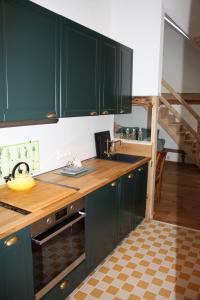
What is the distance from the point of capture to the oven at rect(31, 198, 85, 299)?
5.31 feet

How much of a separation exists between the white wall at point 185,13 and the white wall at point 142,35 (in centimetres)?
28

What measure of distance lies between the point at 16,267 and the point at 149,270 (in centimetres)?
145

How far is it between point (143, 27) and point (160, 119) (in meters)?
3.52

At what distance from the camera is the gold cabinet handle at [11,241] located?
137cm

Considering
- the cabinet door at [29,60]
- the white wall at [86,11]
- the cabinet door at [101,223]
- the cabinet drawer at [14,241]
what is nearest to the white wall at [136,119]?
the white wall at [86,11]

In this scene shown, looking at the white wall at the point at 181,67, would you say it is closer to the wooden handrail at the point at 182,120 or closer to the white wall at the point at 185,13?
the wooden handrail at the point at 182,120

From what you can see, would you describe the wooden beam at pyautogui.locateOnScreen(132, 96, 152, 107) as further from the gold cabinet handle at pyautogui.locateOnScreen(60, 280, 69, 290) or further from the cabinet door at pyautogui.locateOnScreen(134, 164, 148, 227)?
the gold cabinet handle at pyautogui.locateOnScreen(60, 280, 69, 290)

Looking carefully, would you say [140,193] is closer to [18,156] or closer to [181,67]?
[18,156]

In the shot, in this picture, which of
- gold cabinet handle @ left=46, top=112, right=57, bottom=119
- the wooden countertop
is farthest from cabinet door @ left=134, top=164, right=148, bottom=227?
gold cabinet handle @ left=46, top=112, right=57, bottom=119

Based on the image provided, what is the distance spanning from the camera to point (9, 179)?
1.98m

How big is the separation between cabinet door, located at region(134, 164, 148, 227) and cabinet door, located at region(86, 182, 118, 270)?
555 mm

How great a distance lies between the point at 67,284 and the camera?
1923 mm

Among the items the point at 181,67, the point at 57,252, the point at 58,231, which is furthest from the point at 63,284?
the point at 181,67

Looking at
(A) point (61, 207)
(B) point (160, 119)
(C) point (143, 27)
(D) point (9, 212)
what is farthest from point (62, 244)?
(B) point (160, 119)
